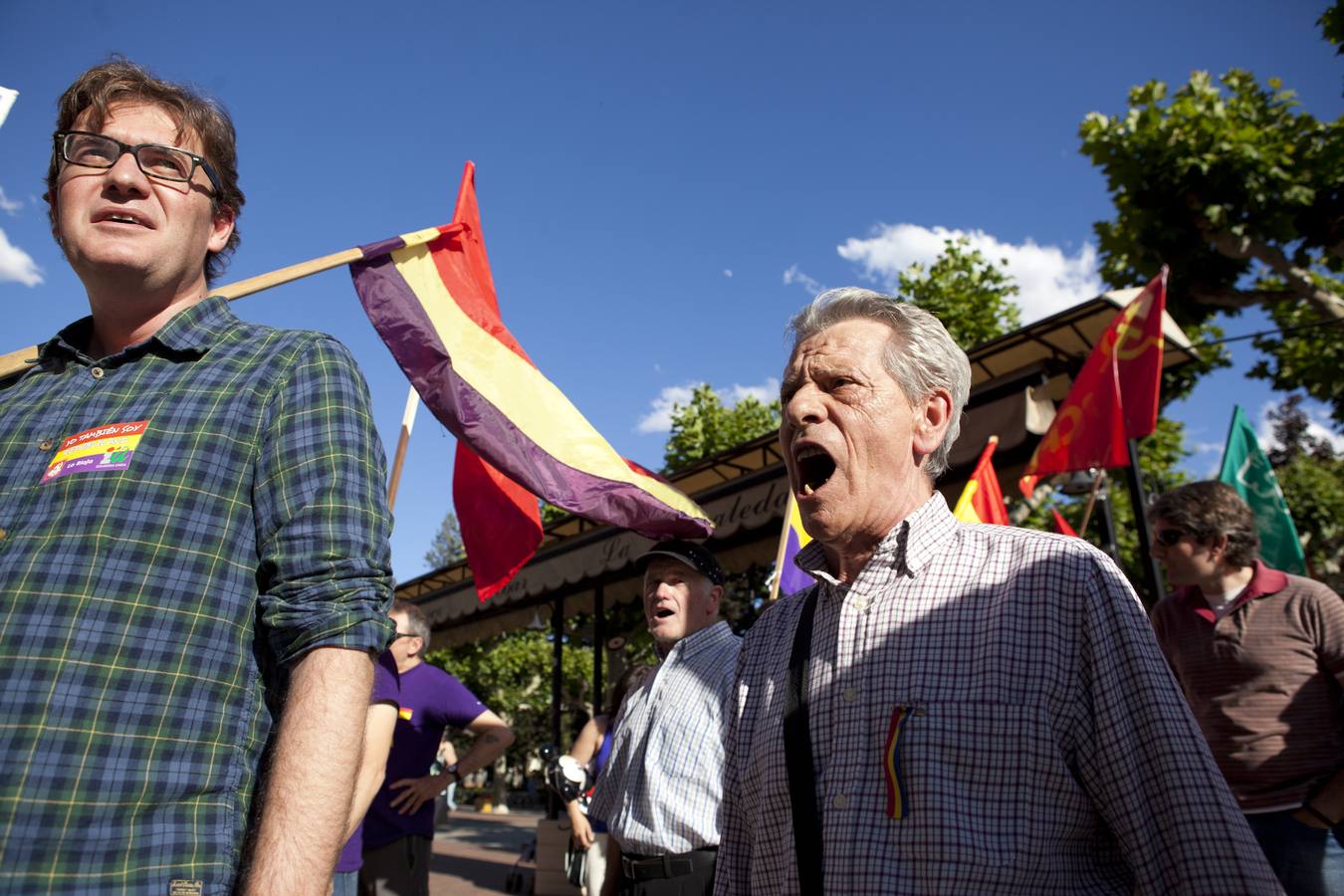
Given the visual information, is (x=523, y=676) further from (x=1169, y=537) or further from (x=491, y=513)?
(x=1169, y=537)

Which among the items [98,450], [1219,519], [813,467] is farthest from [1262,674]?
[98,450]

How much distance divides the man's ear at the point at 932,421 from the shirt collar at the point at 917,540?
0.12 m

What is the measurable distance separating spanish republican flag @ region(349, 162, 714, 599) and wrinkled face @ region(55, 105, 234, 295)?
3.12 meters

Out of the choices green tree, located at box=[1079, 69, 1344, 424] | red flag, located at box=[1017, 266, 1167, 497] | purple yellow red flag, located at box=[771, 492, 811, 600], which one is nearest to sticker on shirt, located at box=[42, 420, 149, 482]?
purple yellow red flag, located at box=[771, 492, 811, 600]

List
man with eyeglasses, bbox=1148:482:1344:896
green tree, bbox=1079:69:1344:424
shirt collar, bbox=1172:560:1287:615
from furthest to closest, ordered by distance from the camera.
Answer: green tree, bbox=1079:69:1344:424 → shirt collar, bbox=1172:560:1287:615 → man with eyeglasses, bbox=1148:482:1344:896

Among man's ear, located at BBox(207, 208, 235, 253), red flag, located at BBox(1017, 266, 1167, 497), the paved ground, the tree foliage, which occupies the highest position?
the tree foliage

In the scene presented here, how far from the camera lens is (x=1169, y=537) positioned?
3988mm

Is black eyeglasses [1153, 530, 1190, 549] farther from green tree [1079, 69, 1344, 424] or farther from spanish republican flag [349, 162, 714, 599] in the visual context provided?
green tree [1079, 69, 1344, 424]

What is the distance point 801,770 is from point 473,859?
46.8 ft

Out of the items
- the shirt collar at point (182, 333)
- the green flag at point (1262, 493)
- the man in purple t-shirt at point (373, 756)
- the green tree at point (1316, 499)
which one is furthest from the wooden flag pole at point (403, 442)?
the green tree at point (1316, 499)

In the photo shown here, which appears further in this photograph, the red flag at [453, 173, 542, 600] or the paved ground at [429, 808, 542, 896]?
the paved ground at [429, 808, 542, 896]

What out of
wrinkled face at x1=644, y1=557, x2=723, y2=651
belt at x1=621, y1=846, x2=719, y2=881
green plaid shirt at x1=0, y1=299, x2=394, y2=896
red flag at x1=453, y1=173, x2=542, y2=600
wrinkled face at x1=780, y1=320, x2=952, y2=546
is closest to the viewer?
green plaid shirt at x1=0, y1=299, x2=394, y2=896

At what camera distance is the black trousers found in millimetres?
3217

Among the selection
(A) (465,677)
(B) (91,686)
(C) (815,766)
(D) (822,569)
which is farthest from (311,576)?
(A) (465,677)
